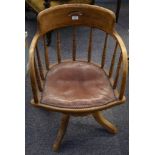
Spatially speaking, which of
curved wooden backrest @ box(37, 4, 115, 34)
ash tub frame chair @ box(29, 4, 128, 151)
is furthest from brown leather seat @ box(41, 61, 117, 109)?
curved wooden backrest @ box(37, 4, 115, 34)

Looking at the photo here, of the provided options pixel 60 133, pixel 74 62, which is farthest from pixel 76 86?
pixel 60 133

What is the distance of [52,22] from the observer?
60.7 inches

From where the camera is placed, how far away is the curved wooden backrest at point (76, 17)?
1.48 meters

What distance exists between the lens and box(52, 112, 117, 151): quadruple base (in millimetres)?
1625

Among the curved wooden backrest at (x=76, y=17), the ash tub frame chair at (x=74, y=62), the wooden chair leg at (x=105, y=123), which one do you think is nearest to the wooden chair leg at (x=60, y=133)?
the ash tub frame chair at (x=74, y=62)

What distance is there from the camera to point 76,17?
1567 millimetres

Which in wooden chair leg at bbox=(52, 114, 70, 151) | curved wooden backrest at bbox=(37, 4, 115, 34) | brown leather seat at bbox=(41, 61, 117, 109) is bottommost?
wooden chair leg at bbox=(52, 114, 70, 151)

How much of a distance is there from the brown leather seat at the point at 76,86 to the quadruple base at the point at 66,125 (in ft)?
0.83

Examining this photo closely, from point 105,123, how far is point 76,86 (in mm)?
395

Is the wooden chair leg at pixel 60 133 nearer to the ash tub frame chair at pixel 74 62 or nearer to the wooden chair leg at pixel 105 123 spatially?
the ash tub frame chair at pixel 74 62

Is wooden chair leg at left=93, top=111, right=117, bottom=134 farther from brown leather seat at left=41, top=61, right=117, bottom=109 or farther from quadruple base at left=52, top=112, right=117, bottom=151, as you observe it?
brown leather seat at left=41, top=61, right=117, bottom=109

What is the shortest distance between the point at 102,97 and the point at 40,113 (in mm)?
684
